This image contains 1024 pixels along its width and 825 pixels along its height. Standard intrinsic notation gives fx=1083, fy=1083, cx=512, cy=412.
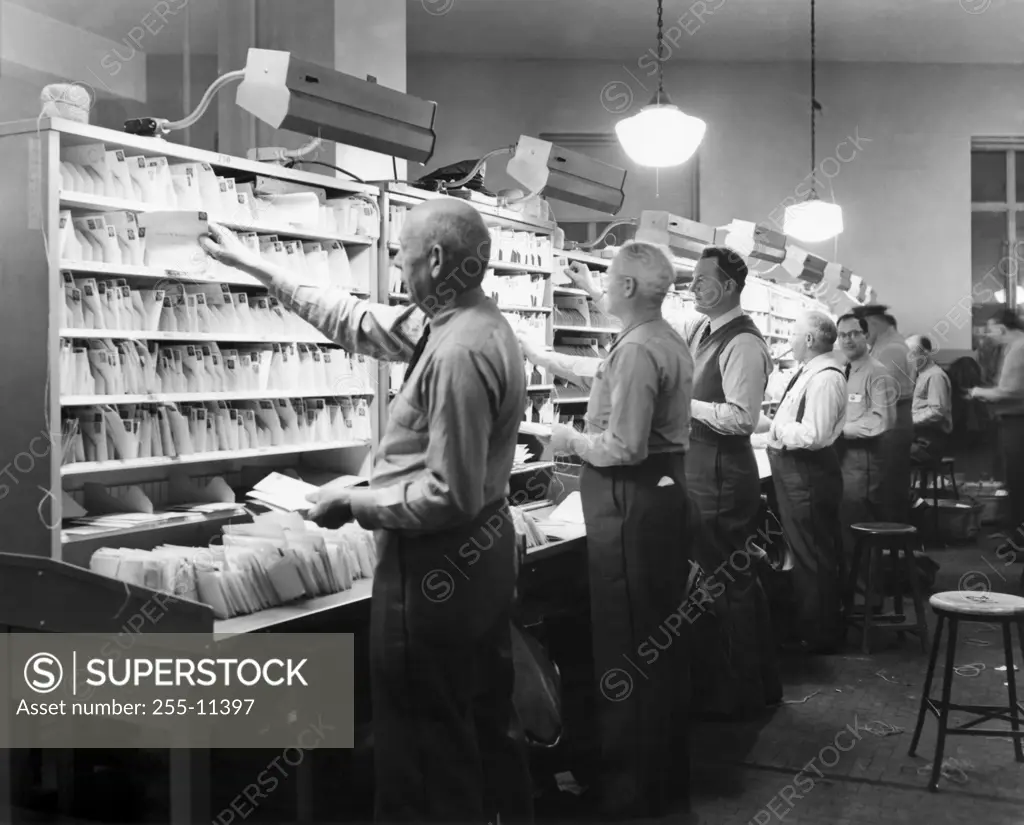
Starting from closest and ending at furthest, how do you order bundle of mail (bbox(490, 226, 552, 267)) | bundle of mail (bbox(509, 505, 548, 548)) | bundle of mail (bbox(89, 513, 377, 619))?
bundle of mail (bbox(89, 513, 377, 619)), bundle of mail (bbox(509, 505, 548, 548)), bundle of mail (bbox(490, 226, 552, 267))

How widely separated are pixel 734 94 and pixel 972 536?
597 cm

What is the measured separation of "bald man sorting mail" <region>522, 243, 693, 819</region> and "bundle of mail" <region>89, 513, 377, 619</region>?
935mm

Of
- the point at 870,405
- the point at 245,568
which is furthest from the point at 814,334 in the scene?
the point at 245,568

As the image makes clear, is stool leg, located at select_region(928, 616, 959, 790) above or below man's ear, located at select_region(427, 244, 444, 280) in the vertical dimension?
below

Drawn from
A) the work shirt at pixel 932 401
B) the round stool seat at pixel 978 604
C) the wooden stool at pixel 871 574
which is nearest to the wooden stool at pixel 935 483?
the work shirt at pixel 932 401

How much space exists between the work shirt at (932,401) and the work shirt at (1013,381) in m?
0.96

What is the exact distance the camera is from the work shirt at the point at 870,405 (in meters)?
7.68

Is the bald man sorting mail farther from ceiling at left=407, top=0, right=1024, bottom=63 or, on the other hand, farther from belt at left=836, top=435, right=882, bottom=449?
ceiling at left=407, top=0, right=1024, bottom=63

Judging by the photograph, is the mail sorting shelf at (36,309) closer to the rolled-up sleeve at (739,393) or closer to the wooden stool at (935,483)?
the rolled-up sleeve at (739,393)

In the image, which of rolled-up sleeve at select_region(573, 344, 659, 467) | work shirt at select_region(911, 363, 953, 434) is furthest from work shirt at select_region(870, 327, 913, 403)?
rolled-up sleeve at select_region(573, 344, 659, 467)

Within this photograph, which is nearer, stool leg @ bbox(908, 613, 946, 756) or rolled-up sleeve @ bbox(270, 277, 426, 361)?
rolled-up sleeve @ bbox(270, 277, 426, 361)

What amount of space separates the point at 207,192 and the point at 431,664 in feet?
6.83

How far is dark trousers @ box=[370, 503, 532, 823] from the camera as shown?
2879mm

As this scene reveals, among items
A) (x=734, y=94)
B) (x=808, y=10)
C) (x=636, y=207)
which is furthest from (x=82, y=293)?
(x=734, y=94)
